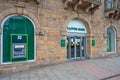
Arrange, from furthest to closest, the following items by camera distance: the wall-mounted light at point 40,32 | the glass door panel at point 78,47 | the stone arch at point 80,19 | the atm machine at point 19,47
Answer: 1. the glass door panel at point 78,47
2. the stone arch at point 80,19
3. the wall-mounted light at point 40,32
4. the atm machine at point 19,47

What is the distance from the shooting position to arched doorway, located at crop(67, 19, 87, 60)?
40.9 ft

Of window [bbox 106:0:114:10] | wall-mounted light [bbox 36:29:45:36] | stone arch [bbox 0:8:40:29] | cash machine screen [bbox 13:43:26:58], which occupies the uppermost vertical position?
window [bbox 106:0:114:10]

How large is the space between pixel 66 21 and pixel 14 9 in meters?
4.32

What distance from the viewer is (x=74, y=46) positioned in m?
12.9

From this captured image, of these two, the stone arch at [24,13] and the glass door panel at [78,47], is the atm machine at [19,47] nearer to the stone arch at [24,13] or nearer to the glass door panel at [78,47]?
the stone arch at [24,13]

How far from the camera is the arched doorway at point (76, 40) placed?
1247 centimetres

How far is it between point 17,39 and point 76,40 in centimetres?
561

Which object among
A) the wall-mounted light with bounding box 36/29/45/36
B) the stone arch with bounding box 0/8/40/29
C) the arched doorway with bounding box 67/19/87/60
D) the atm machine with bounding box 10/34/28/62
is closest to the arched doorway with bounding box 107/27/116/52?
the arched doorway with bounding box 67/19/87/60

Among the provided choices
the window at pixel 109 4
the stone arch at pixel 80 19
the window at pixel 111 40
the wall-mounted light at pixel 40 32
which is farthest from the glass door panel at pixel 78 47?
the window at pixel 109 4

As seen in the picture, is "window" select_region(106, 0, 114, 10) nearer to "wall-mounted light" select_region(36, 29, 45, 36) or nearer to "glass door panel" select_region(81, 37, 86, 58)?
"glass door panel" select_region(81, 37, 86, 58)

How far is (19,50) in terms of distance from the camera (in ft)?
31.1

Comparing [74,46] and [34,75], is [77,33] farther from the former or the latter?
[34,75]

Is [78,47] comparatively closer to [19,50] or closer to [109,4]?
[19,50]

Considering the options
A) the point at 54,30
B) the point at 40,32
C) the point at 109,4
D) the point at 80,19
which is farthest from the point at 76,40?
the point at 109,4
